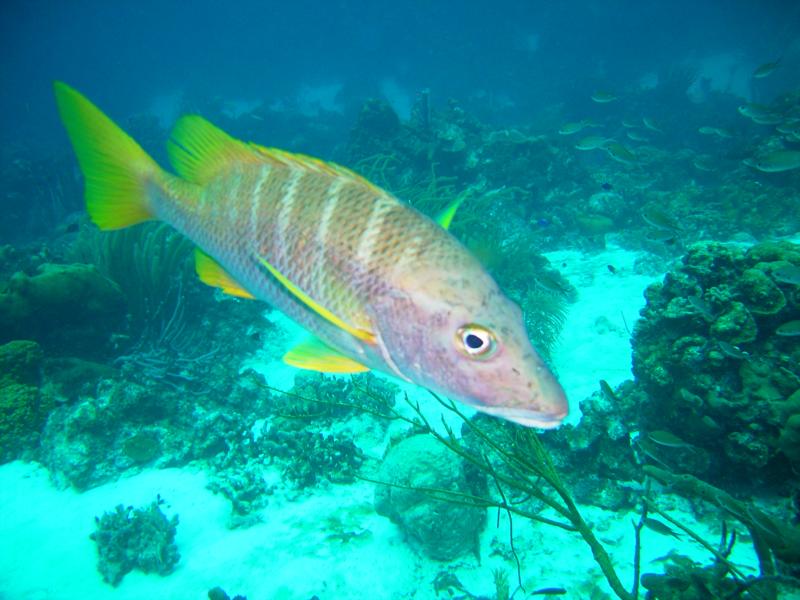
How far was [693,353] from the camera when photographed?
357 centimetres

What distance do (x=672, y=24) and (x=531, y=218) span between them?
45270 millimetres

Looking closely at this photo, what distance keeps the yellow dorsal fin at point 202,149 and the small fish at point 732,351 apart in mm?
4047

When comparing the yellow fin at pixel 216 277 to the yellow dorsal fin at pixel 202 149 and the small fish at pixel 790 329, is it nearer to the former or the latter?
the yellow dorsal fin at pixel 202 149

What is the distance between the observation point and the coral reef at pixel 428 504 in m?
3.42

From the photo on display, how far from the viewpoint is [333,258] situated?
178 centimetres

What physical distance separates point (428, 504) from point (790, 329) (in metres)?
3.49

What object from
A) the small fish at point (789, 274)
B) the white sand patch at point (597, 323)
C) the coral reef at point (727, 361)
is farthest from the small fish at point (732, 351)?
the white sand patch at point (597, 323)

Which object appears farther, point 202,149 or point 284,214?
point 202,149

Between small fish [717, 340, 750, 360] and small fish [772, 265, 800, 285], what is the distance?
33.6 inches

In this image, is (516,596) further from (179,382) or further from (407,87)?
(407,87)

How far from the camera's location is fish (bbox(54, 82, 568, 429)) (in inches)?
59.7

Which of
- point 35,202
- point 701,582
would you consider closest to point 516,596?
point 701,582

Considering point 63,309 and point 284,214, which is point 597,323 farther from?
point 63,309

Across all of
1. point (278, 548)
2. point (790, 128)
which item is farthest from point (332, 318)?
point (790, 128)
